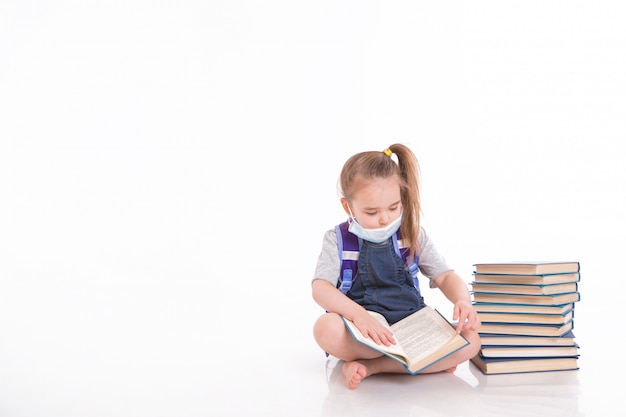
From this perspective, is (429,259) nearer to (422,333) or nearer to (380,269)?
(380,269)

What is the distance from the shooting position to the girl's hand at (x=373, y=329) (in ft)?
6.19

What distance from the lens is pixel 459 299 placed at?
2.10 meters

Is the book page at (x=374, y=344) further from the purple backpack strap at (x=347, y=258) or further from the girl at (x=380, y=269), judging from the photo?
the purple backpack strap at (x=347, y=258)

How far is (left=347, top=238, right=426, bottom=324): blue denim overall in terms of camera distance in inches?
85.7

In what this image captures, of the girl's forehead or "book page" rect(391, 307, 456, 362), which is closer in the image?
"book page" rect(391, 307, 456, 362)

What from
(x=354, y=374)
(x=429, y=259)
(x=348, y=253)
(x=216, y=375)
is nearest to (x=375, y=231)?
(x=348, y=253)

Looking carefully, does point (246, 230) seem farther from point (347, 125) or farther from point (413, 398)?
point (413, 398)

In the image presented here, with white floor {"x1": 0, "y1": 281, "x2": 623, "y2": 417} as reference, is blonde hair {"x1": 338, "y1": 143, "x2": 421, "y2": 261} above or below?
above

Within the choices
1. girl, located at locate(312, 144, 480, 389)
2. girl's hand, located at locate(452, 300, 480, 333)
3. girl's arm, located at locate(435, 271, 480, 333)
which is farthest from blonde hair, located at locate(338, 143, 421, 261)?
girl's hand, located at locate(452, 300, 480, 333)

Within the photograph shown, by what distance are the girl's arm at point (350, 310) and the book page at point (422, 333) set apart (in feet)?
0.23

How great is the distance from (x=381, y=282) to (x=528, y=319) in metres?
0.45

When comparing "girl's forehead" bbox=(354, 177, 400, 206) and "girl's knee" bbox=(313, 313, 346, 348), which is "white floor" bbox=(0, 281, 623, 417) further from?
"girl's forehead" bbox=(354, 177, 400, 206)

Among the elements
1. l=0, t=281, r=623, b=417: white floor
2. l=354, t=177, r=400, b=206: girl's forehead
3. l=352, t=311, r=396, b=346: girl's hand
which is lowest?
l=0, t=281, r=623, b=417: white floor

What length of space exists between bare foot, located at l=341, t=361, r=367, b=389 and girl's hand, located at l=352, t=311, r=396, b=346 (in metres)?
0.11
